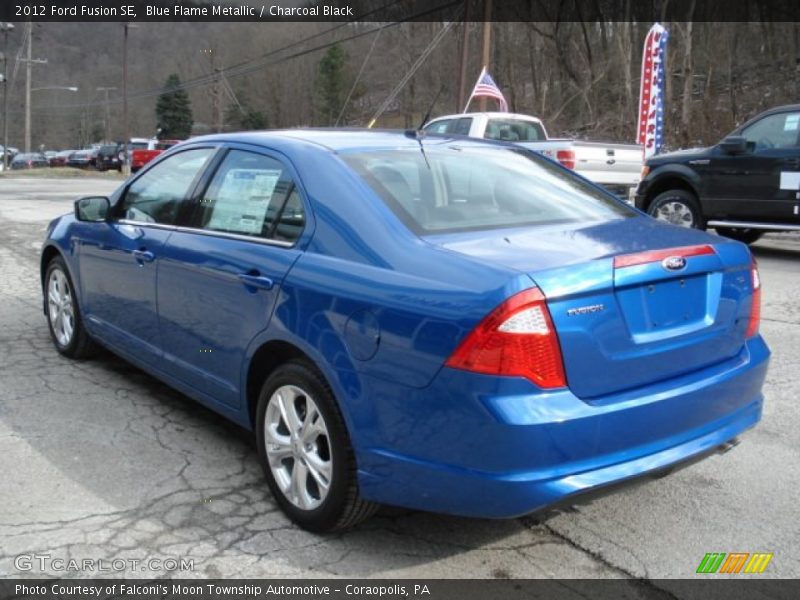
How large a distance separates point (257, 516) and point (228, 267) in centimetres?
109

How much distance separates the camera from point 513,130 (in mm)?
15148

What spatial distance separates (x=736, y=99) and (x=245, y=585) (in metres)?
34.0

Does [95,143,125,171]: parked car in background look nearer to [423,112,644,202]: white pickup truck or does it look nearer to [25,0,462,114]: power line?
[25,0,462,114]: power line

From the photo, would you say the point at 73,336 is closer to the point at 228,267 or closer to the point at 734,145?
the point at 228,267

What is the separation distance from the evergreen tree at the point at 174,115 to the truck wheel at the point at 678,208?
2498 inches

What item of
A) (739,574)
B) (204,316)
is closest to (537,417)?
(739,574)

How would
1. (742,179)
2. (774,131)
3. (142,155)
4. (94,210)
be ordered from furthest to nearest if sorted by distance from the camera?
(142,155) → (742,179) → (774,131) → (94,210)

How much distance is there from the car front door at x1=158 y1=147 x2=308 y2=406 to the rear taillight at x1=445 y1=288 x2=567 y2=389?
1.00m

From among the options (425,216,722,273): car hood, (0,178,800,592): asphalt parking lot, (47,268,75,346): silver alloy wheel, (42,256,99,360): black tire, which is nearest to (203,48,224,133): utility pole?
(47,268,75,346): silver alloy wheel

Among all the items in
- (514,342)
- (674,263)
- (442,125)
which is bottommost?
(514,342)

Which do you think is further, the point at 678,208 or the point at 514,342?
the point at 678,208

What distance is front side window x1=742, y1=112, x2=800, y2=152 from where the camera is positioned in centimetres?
941

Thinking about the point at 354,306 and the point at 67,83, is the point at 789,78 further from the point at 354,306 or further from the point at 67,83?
the point at 67,83

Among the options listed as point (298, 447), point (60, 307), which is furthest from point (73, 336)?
point (298, 447)
